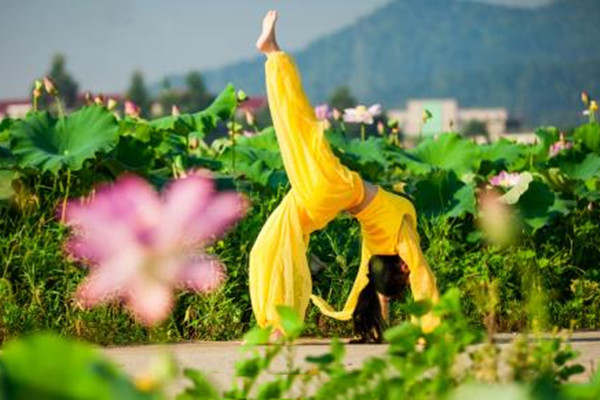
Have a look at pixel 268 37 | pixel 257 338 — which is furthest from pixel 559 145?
pixel 257 338

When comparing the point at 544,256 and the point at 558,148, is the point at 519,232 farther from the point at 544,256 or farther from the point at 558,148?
the point at 558,148

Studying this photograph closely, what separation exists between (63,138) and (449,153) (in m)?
2.23

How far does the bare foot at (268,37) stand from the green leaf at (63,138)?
171cm

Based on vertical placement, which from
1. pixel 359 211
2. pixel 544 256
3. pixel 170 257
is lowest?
pixel 544 256

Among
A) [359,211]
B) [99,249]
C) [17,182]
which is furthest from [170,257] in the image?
[17,182]

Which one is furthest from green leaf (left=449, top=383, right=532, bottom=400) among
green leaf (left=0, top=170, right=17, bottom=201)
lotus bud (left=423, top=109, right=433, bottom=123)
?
lotus bud (left=423, top=109, right=433, bottom=123)

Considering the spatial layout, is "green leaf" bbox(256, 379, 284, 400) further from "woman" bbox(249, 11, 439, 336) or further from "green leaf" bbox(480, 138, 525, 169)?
"green leaf" bbox(480, 138, 525, 169)

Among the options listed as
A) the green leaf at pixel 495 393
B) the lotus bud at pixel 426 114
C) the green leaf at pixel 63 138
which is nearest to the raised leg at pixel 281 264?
the green leaf at pixel 63 138

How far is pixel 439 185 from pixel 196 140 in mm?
1844

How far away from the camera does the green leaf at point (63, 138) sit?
7.16 meters

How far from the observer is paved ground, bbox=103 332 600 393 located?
4.98 metres

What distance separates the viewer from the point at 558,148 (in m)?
9.21

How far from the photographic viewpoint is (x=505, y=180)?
804 cm

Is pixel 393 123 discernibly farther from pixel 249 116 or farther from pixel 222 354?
pixel 222 354
